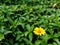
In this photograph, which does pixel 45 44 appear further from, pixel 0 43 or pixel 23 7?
pixel 23 7

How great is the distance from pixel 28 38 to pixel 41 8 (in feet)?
3.52

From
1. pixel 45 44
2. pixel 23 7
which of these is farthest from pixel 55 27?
pixel 23 7

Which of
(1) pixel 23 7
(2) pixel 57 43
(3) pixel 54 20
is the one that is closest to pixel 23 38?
(2) pixel 57 43

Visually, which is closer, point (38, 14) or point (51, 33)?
point (51, 33)

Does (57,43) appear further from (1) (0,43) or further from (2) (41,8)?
(2) (41,8)

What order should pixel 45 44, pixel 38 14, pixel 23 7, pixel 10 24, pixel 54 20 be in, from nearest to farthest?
pixel 45 44 < pixel 10 24 < pixel 54 20 < pixel 38 14 < pixel 23 7

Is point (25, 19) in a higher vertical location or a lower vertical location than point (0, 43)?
higher

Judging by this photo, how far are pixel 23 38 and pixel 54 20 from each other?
72 centimetres

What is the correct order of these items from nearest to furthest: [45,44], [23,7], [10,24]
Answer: [45,44] < [10,24] < [23,7]

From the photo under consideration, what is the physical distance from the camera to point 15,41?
95.9 inches

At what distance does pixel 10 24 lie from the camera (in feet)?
8.63

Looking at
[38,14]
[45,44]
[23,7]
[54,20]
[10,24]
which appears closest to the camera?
[45,44]

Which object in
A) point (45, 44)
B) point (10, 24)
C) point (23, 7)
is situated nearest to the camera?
point (45, 44)

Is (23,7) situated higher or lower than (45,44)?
higher
